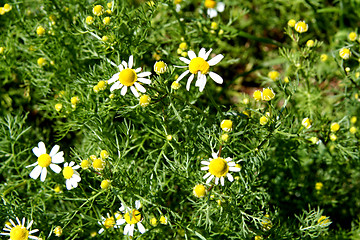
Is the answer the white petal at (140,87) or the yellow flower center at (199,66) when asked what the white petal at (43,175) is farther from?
the yellow flower center at (199,66)

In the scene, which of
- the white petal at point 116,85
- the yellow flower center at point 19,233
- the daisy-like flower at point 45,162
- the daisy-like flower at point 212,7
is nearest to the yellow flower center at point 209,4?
the daisy-like flower at point 212,7

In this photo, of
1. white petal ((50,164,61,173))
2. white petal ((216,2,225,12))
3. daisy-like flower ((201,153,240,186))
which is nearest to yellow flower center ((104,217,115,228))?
white petal ((50,164,61,173))

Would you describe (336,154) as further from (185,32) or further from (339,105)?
(185,32)

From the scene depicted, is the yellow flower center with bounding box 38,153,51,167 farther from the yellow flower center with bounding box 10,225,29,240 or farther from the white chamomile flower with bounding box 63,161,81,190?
the yellow flower center with bounding box 10,225,29,240

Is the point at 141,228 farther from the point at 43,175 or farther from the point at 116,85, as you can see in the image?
the point at 116,85

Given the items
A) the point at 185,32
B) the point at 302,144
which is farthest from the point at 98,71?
the point at 302,144

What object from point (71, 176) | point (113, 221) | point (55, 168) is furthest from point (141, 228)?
point (55, 168)
